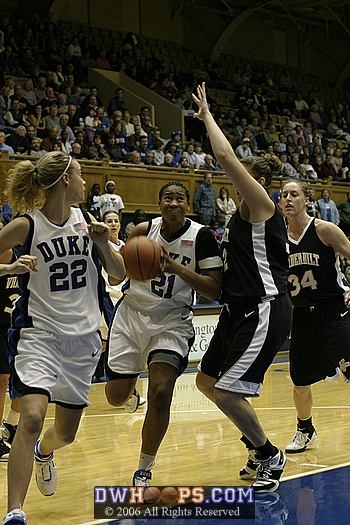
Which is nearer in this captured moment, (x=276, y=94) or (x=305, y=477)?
(x=305, y=477)

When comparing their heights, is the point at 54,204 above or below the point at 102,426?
above

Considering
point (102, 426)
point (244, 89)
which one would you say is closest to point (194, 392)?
point (102, 426)

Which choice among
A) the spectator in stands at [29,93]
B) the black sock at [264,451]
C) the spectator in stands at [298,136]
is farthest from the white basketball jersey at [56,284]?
the spectator in stands at [298,136]

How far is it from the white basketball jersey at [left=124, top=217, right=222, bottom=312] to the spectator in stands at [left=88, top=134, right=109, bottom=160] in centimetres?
1001

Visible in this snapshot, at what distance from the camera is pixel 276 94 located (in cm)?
2450

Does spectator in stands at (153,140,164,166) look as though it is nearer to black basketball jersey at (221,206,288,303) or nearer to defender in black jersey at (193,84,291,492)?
defender in black jersey at (193,84,291,492)

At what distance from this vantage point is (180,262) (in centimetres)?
472

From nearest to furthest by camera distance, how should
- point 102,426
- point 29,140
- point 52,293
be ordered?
point 52,293 < point 102,426 < point 29,140

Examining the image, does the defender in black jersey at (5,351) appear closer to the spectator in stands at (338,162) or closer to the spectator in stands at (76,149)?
the spectator in stands at (76,149)

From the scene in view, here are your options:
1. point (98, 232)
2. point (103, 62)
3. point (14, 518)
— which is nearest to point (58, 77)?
point (103, 62)

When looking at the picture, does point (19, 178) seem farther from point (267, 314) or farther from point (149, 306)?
point (267, 314)

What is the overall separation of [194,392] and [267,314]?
4.52 meters

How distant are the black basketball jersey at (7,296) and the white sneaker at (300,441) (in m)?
2.22

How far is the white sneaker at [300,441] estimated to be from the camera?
5.66 m
